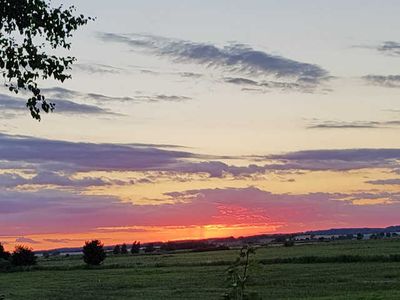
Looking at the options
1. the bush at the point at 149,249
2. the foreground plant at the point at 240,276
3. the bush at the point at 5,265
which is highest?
the bush at the point at 149,249

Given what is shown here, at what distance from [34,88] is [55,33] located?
93cm

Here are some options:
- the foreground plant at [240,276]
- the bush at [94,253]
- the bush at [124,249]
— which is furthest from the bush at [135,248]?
the foreground plant at [240,276]

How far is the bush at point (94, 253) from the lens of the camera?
98.7 meters

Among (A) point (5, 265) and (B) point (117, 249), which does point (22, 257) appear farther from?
(B) point (117, 249)

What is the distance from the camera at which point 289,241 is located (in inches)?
6845

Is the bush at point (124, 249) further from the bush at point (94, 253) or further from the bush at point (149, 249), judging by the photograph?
the bush at point (94, 253)

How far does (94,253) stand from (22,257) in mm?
14615

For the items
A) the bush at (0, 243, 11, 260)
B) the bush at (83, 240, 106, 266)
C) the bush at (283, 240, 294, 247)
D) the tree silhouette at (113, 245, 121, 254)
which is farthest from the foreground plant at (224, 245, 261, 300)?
the tree silhouette at (113, 245, 121, 254)

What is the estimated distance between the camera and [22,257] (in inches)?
4200

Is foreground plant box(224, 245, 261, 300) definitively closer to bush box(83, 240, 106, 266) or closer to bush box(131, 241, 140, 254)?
bush box(83, 240, 106, 266)

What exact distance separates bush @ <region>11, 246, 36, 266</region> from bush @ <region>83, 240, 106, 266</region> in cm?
1173

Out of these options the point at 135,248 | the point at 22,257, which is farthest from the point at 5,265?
the point at 135,248

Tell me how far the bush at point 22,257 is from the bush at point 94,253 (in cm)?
1173

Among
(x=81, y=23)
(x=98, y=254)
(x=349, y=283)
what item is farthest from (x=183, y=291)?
(x=98, y=254)
